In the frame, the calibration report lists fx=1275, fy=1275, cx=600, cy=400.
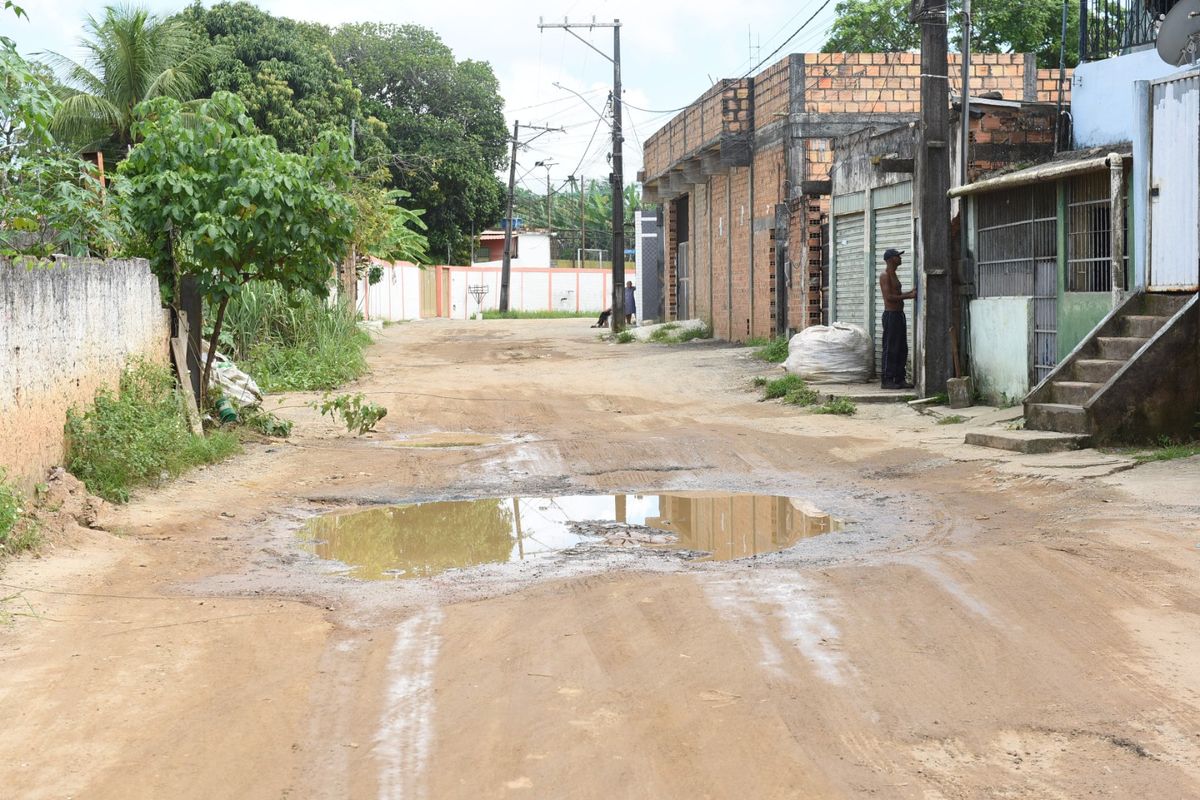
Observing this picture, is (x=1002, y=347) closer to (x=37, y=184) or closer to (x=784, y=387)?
(x=784, y=387)

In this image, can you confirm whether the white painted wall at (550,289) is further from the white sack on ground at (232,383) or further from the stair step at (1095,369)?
the stair step at (1095,369)

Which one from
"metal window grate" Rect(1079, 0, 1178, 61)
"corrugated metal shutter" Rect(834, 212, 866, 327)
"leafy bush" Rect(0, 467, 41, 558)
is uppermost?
"metal window grate" Rect(1079, 0, 1178, 61)

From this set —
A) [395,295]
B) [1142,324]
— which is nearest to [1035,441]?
[1142,324]

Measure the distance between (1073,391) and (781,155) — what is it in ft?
36.2

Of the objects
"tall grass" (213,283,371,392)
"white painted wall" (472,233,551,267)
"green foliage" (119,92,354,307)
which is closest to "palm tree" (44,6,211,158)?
"tall grass" (213,283,371,392)

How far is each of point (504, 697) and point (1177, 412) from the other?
7.27 metres

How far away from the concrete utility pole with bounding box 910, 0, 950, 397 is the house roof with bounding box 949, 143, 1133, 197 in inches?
9.7

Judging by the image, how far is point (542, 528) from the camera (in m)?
7.93

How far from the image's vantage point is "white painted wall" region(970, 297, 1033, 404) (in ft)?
40.7

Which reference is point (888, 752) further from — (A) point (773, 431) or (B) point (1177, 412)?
(A) point (773, 431)

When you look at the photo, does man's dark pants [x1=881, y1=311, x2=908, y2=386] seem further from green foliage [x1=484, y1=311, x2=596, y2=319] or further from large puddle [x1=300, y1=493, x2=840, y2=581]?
green foliage [x1=484, y1=311, x2=596, y2=319]

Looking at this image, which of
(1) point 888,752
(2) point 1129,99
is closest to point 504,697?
(1) point 888,752

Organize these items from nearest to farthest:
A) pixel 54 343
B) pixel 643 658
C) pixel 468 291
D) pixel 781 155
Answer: pixel 643 658 < pixel 54 343 < pixel 781 155 < pixel 468 291

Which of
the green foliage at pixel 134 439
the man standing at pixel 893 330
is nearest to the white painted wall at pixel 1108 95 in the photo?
the man standing at pixel 893 330
